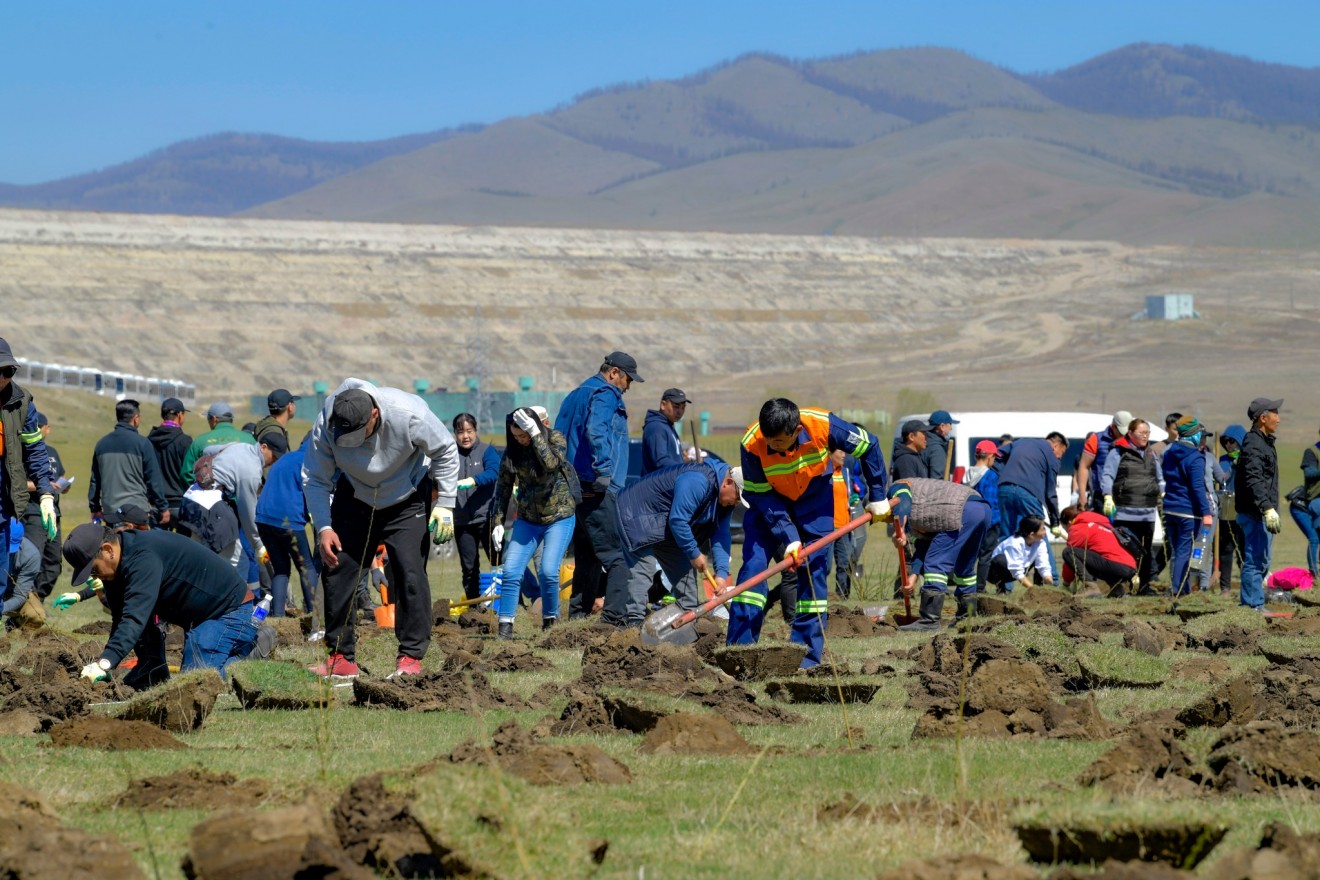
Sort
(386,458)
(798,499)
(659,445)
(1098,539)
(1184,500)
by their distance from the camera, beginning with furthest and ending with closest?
1. (1098,539)
2. (1184,500)
3. (659,445)
4. (798,499)
5. (386,458)

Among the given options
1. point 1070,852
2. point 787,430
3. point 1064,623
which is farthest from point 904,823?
point 1064,623

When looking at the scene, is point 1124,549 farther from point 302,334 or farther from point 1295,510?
point 302,334

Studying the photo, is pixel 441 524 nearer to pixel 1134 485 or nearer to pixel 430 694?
pixel 430 694

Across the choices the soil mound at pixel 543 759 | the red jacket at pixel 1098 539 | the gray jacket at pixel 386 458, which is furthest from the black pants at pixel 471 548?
the soil mound at pixel 543 759

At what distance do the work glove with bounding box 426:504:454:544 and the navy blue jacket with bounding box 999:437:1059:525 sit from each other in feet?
29.3

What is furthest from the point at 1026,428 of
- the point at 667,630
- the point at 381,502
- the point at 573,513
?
the point at 381,502

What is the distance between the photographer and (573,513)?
12.6 m

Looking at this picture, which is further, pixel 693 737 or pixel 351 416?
pixel 351 416

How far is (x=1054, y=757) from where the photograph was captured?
6.88 metres

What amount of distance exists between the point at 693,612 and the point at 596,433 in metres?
2.44

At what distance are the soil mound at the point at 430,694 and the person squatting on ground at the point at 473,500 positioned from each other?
5343 mm

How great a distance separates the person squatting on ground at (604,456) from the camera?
42.5ft

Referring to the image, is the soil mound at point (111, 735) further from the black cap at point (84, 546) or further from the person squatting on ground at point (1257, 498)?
the person squatting on ground at point (1257, 498)

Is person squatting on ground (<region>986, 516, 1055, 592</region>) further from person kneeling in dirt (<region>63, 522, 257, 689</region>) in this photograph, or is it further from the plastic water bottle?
person kneeling in dirt (<region>63, 522, 257, 689</region>)
